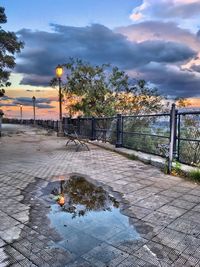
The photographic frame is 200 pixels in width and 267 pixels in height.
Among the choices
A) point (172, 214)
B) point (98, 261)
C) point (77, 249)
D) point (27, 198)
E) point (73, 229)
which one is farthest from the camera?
point (27, 198)

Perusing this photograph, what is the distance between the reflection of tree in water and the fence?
237 cm

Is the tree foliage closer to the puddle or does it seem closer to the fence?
the fence

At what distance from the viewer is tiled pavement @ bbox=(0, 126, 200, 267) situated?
276cm

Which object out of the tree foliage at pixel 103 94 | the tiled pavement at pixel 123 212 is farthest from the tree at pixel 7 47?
the tiled pavement at pixel 123 212

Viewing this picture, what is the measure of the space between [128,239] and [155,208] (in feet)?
3.81

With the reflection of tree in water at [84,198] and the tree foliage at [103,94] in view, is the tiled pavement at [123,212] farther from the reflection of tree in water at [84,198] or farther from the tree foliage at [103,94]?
the tree foliage at [103,94]

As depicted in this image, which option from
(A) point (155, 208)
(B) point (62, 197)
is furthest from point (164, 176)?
(B) point (62, 197)

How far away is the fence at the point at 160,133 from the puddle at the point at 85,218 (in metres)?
2.67

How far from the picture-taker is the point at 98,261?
270cm

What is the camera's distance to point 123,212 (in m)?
4.02

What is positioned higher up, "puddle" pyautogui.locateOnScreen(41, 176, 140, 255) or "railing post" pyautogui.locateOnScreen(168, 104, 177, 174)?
"railing post" pyautogui.locateOnScreen(168, 104, 177, 174)

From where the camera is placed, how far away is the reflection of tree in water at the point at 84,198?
4.19m

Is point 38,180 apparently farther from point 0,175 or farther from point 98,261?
point 98,261

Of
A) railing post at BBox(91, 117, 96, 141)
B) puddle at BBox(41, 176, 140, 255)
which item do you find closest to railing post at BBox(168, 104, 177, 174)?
puddle at BBox(41, 176, 140, 255)
